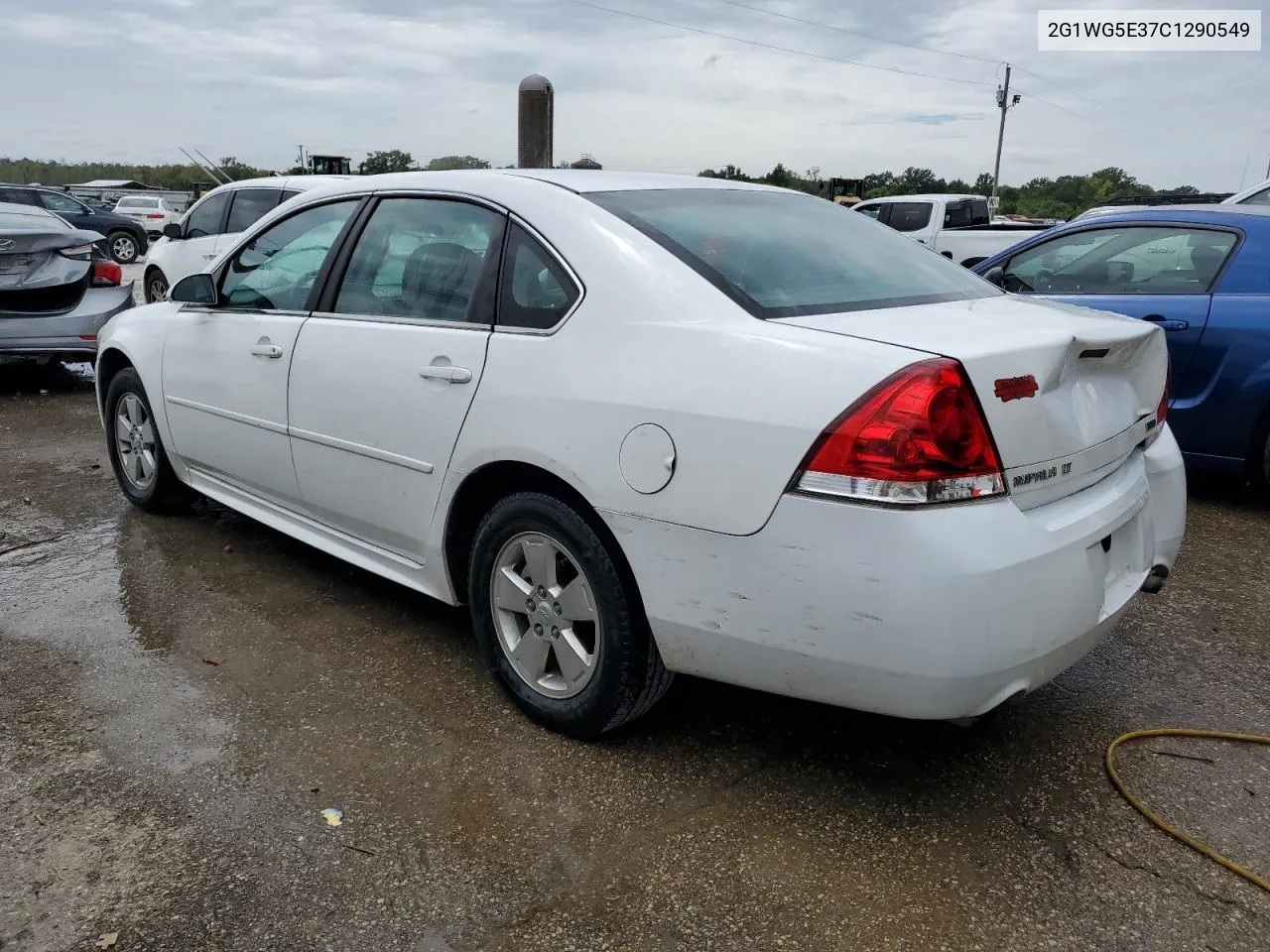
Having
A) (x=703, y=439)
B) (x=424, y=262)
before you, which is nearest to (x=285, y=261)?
(x=424, y=262)

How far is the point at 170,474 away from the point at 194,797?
246 centimetres

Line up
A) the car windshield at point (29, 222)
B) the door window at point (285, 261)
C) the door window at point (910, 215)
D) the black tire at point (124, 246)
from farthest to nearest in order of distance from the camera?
the black tire at point (124, 246) → the door window at point (910, 215) → the car windshield at point (29, 222) → the door window at point (285, 261)

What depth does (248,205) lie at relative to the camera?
1008cm

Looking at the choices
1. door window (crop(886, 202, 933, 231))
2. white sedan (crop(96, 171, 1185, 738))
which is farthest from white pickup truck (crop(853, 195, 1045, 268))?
white sedan (crop(96, 171, 1185, 738))

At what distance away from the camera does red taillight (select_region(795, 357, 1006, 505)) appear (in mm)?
2139

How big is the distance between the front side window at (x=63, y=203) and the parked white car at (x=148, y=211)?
184 inches

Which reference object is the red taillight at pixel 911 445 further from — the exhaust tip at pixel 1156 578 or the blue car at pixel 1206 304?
the blue car at pixel 1206 304

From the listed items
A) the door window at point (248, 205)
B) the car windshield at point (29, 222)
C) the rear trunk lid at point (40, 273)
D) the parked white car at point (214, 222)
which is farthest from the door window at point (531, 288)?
the door window at point (248, 205)

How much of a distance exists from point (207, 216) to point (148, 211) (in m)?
19.2

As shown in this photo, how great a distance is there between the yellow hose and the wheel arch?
4.37 feet

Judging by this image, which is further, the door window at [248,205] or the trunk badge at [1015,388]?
the door window at [248,205]

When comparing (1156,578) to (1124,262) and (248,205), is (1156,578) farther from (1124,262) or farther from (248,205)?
(248,205)

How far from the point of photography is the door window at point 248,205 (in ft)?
Result: 32.6

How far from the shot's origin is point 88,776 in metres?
2.69
